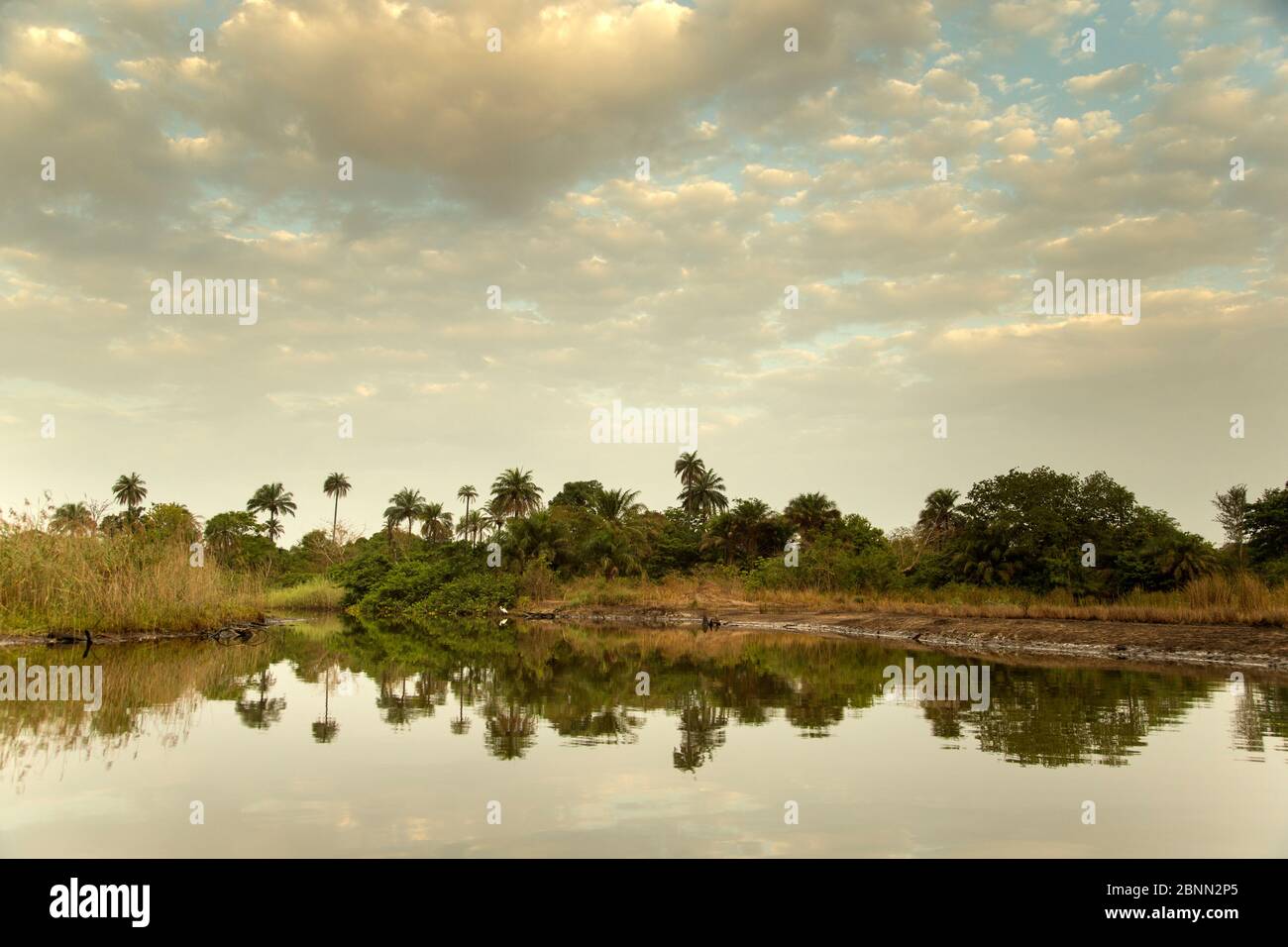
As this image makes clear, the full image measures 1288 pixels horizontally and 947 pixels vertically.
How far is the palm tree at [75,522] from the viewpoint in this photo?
26.6 meters

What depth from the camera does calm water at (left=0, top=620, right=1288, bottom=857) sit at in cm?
733

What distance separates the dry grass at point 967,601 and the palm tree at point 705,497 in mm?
28322

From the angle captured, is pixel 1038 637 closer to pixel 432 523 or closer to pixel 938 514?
pixel 938 514

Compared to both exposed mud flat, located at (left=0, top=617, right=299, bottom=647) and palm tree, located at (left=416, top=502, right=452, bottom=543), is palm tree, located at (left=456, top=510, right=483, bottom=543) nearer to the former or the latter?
palm tree, located at (left=416, top=502, right=452, bottom=543)

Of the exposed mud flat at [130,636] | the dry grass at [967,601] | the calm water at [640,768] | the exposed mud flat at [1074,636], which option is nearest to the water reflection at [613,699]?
the calm water at [640,768]

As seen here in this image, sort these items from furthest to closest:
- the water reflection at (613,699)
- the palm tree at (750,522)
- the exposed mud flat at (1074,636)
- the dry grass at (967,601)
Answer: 1. the palm tree at (750,522)
2. the dry grass at (967,601)
3. the exposed mud flat at (1074,636)
4. the water reflection at (613,699)

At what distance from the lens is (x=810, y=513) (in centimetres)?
7269

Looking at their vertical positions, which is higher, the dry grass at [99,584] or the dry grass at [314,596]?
the dry grass at [99,584]

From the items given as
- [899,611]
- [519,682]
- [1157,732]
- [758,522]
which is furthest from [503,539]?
[1157,732]

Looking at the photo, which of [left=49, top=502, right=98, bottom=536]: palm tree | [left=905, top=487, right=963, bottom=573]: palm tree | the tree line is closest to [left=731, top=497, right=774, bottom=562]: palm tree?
the tree line

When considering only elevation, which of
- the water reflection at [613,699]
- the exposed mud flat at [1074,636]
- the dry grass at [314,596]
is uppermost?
the water reflection at [613,699]

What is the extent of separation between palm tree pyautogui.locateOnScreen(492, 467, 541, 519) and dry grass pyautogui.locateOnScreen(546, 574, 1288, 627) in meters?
26.7

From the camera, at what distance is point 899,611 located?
132 ft

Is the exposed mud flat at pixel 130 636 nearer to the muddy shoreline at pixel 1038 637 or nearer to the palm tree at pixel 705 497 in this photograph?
the muddy shoreline at pixel 1038 637
